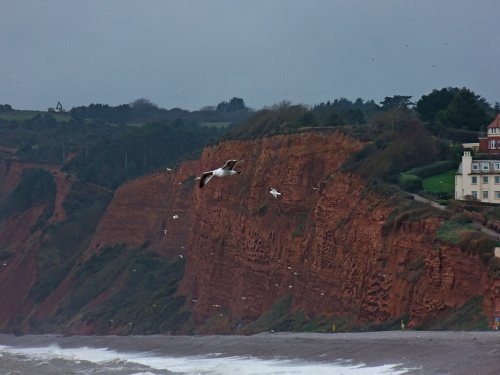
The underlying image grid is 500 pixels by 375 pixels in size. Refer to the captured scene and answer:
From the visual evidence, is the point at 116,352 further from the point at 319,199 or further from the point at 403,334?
the point at 403,334

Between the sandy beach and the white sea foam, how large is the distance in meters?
0.75

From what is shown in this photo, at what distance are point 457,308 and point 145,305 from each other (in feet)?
126

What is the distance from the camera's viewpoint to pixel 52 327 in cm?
10294

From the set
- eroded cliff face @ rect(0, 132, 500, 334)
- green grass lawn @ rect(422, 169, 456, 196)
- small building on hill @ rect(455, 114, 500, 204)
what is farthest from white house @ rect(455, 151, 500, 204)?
eroded cliff face @ rect(0, 132, 500, 334)

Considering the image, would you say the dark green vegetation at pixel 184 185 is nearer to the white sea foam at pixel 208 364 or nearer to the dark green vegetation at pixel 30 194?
the dark green vegetation at pixel 30 194

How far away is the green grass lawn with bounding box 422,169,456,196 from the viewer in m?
72.2

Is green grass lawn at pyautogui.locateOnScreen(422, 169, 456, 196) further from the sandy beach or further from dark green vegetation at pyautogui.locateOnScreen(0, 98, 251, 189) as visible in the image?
dark green vegetation at pyautogui.locateOnScreen(0, 98, 251, 189)

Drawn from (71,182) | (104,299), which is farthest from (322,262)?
(71,182)

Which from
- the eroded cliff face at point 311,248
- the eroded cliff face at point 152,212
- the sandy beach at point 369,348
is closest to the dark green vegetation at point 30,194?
the eroded cliff face at point 152,212

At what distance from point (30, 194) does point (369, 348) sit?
263ft

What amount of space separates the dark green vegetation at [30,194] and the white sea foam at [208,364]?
4917cm

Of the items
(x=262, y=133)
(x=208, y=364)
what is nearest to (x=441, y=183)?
(x=208, y=364)

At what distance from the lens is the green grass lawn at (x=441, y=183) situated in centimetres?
7225

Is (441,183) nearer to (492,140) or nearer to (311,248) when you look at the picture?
(492,140)
